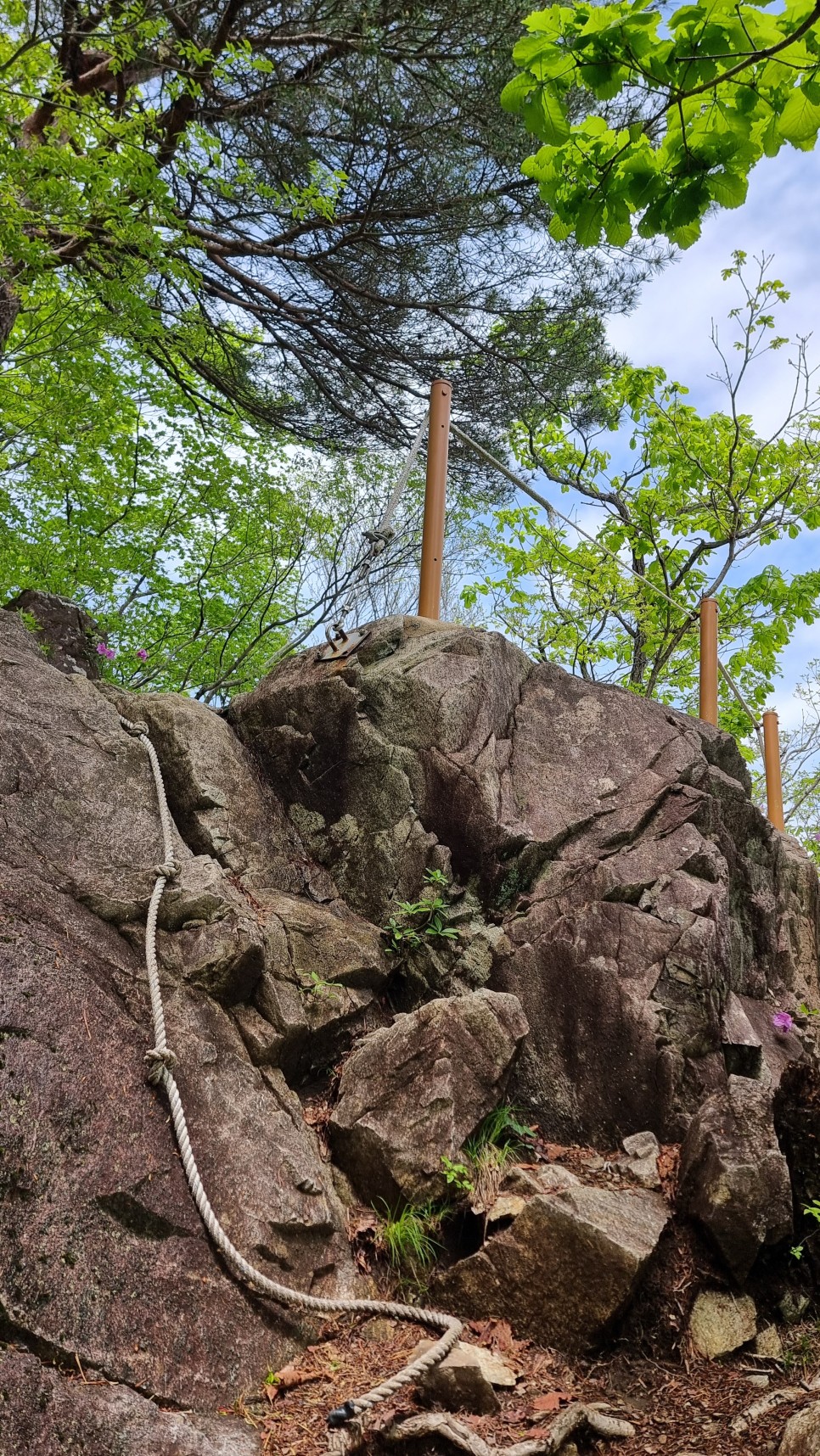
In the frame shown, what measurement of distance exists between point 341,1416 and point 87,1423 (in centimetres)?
79

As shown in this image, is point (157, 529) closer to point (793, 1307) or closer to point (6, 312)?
point (6, 312)

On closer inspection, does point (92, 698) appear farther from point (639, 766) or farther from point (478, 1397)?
point (478, 1397)

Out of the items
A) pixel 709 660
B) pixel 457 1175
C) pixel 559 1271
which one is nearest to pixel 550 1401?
pixel 559 1271

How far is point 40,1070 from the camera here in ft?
10.5

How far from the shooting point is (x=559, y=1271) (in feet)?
11.5

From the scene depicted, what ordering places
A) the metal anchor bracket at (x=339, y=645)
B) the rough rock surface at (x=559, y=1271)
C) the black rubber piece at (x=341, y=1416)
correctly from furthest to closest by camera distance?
the metal anchor bracket at (x=339, y=645), the rough rock surface at (x=559, y=1271), the black rubber piece at (x=341, y=1416)

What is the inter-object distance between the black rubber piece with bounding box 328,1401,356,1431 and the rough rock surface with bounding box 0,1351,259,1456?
0.24 metres

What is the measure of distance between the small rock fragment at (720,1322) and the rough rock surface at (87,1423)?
1.74 metres

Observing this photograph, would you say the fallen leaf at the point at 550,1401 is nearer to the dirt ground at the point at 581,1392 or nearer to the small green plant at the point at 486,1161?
the dirt ground at the point at 581,1392

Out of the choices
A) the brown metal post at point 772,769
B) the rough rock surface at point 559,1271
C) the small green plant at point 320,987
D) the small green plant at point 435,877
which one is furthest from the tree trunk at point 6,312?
the brown metal post at point 772,769

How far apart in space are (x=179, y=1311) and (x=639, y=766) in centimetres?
395

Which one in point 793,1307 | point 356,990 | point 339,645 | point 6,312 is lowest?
point 793,1307

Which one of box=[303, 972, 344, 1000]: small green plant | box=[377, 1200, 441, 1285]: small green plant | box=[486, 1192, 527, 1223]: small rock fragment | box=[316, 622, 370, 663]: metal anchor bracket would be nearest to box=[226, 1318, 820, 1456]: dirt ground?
box=[377, 1200, 441, 1285]: small green plant

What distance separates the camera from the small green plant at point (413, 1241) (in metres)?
3.72
